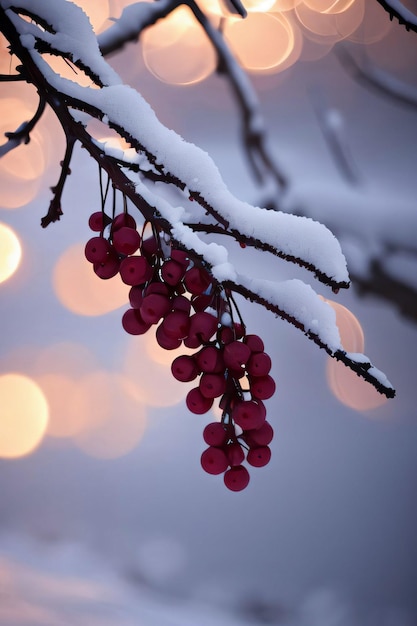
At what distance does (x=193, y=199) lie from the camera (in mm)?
353

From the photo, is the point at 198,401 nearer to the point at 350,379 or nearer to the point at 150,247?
the point at 150,247

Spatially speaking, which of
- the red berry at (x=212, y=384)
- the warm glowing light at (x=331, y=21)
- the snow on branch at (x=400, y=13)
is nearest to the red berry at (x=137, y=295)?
the red berry at (x=212, y=384)

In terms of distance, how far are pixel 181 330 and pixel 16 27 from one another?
318 mm

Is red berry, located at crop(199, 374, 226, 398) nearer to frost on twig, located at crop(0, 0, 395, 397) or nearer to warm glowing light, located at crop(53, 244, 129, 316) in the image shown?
frost on twig, located at crop(0, 0, 395, 397)

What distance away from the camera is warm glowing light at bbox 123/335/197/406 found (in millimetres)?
1530

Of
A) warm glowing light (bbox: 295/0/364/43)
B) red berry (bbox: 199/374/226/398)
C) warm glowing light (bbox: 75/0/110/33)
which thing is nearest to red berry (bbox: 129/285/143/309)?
red berry (bbox: 199/374/226/398)

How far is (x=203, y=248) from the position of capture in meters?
0.35

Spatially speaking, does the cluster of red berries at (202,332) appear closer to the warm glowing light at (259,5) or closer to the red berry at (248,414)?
the red berry at (248,414)

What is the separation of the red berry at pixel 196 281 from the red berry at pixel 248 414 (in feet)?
0.38

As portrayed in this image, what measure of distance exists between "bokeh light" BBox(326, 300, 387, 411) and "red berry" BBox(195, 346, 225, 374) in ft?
3.74

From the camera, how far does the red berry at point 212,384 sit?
1.40ft

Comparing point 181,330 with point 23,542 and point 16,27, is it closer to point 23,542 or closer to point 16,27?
point 16,27

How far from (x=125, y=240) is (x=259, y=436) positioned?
0.80 feet

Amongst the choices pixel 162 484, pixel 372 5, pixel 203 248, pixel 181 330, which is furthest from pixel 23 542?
pixel 372 5
